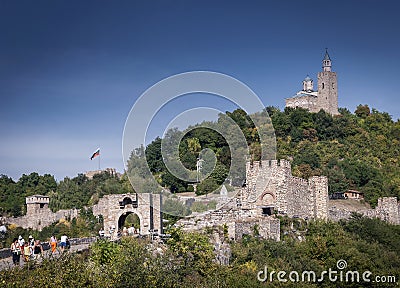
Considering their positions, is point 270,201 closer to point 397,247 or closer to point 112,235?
point 397,247

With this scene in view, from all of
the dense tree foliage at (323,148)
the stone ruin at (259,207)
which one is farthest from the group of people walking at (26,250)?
the dense tree foliage at (323,148)

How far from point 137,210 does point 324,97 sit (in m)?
42.1

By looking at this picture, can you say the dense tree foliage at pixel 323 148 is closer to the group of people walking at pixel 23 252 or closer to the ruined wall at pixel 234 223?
the ruined wall at pixel 234 223

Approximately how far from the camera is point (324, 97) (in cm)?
6506

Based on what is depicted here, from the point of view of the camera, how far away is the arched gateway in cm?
2642

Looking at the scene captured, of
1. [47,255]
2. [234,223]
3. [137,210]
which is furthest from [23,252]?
[234,223]

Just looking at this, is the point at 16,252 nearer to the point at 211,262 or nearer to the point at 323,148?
the point at 211,262

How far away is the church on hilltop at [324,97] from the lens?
64.8 meters

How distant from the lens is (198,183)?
41281 mm

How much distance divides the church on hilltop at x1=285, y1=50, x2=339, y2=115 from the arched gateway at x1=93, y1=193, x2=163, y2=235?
40.3 meters

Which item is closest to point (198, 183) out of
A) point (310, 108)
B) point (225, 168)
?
point (225, 168)

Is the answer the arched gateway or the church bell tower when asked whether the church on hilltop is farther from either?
the arched gateway

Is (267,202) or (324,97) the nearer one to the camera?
(267,202)

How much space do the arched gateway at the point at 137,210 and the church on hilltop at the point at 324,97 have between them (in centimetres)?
4033
